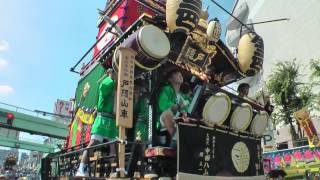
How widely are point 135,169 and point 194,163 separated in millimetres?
955

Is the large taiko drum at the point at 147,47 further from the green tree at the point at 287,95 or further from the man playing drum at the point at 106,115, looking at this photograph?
the green tree at the point at 287,95

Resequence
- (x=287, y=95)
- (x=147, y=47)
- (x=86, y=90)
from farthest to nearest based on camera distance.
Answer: (x=287, y=95), (x=86, y=90), (x=147, y=47)

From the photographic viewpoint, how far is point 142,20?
20.5ft

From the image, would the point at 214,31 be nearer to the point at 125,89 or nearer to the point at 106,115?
the point at 106,115

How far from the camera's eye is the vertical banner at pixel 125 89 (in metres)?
4.59

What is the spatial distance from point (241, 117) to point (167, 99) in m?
1.55

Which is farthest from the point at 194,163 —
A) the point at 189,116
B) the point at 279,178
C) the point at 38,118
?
the point at 38,118

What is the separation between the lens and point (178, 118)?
5172 mm

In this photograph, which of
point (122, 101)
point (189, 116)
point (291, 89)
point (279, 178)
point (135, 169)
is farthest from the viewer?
point (291, 89)

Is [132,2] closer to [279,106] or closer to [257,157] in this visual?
[257,157]

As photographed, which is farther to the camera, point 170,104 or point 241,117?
point 241,117

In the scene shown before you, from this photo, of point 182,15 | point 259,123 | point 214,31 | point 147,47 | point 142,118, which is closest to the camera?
point 147,47

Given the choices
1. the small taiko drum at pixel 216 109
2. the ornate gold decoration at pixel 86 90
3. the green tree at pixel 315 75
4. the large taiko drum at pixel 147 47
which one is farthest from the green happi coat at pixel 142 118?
the green tree at pixel 315 75

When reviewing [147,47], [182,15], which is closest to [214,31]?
[182,15]
